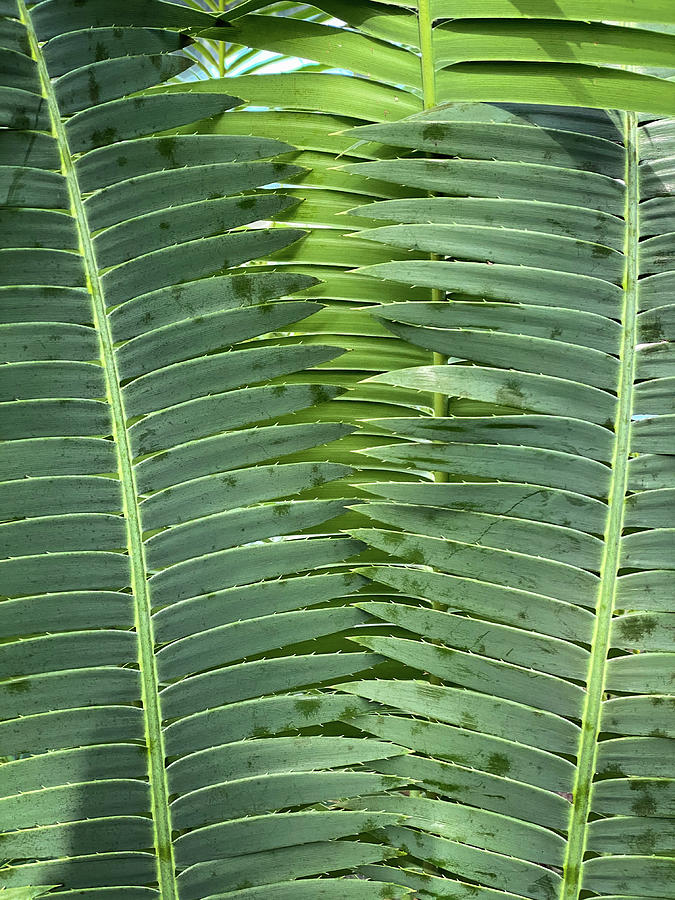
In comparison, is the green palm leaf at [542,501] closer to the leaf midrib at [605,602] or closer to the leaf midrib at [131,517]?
the leaf midrib at [605,602]

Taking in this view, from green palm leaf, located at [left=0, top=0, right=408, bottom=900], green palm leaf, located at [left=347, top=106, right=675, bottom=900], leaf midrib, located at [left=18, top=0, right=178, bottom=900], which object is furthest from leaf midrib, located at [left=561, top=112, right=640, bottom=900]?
leaf midrib, located at [left=18, top=0, right=178, bottom=900]

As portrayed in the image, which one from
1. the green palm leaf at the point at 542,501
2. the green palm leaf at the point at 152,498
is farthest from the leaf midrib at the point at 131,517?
the green palm leaf at the point at 542,501

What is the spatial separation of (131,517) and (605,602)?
0.47 m

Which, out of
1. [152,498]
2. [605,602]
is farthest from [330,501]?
[605,602]

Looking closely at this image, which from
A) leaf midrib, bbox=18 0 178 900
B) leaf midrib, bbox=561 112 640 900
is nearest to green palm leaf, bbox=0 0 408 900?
leaf midrib, bbox=18 0 178 900

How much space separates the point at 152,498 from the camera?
732 mm

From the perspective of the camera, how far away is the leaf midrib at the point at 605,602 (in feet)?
2.34

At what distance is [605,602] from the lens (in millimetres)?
716

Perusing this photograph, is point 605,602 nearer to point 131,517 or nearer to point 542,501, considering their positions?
point 542,501

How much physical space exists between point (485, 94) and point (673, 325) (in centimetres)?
30

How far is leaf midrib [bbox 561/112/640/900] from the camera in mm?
713

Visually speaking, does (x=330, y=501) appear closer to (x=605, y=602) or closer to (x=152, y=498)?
(x=152, y=498)

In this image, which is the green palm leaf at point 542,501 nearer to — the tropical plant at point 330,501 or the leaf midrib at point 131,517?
the tropical plant at point 330,501

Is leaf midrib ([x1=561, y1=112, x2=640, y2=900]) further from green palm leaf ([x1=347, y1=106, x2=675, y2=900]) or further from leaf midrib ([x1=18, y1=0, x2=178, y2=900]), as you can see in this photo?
leaf midrib ([x1=18, y1=0, x2=178, y2=900])
